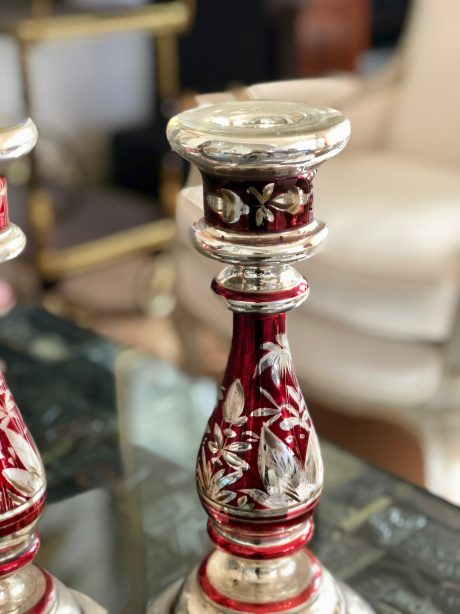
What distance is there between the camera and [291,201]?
0.34 metres

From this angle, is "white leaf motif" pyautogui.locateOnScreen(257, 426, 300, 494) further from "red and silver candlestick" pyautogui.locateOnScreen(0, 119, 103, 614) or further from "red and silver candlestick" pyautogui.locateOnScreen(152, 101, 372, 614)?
"red and silver candlestick" pyautogui.locateOnScreen(0, 119, 103, 614)

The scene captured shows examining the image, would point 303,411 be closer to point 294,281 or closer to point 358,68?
point 294,281

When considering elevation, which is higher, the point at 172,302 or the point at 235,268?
the point at 235,268

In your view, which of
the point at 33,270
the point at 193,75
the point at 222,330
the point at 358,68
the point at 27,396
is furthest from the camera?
the point at 358,68

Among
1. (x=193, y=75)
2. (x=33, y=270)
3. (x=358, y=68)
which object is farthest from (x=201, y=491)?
(x=358, y=68)

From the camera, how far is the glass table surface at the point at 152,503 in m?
0.54

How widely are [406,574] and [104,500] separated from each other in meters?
0.23

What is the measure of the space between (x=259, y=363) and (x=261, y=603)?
12 cm

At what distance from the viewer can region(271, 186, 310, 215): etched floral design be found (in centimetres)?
34

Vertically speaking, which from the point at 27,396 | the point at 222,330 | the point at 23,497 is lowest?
the point at 222,330

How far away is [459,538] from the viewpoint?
0.59 metres

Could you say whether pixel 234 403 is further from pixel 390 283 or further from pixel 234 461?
pixel 390 283

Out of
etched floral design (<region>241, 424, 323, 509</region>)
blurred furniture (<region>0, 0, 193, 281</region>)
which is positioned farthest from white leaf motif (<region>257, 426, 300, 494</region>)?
blurred furniture (<region>0, 0, 193, 281</region>)

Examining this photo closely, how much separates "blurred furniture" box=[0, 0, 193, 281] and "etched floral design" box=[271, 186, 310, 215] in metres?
1.38
